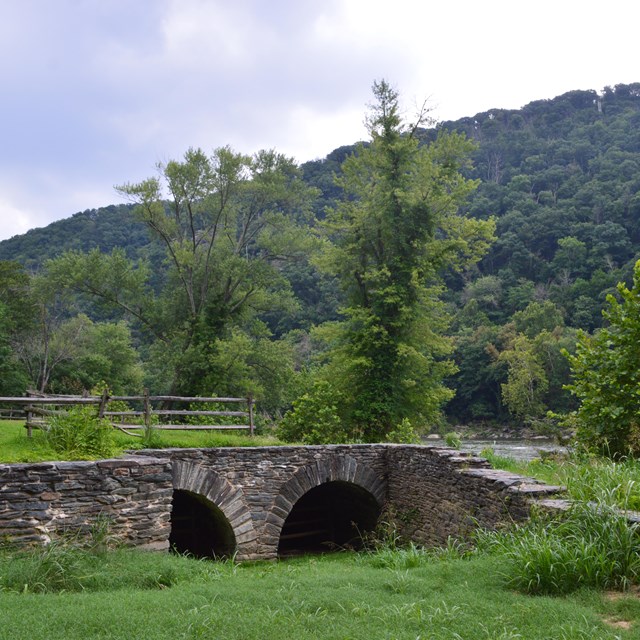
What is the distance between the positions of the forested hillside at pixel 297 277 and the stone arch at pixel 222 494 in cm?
621

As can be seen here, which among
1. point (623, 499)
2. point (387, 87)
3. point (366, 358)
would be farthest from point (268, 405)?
point (623, 499)

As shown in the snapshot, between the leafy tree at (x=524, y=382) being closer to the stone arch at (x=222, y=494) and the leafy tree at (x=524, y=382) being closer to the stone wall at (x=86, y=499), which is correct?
the stone arch at (x=222, y=494)

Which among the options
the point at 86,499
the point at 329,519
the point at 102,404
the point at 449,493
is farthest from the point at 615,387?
the point at 102,404

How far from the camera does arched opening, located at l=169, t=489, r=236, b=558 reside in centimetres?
1048

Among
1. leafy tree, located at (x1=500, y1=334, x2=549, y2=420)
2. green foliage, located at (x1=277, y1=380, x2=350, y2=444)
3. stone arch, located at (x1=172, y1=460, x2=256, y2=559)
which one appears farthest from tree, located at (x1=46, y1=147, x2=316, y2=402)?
leafy tree, located at (x1=500, y1=334, x2=549, y2=420)

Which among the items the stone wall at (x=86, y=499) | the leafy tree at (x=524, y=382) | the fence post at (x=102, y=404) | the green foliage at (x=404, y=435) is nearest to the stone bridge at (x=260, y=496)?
the stone wall at (x=86, y=499)

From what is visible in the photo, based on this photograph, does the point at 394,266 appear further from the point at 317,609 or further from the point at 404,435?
the point at 317,609

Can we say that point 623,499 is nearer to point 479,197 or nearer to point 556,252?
point 556,252

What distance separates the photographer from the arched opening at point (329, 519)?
1246cm

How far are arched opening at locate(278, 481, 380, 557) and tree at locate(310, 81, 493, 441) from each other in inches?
145

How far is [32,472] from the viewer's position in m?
7.05

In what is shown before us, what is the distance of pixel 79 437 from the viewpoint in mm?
8461

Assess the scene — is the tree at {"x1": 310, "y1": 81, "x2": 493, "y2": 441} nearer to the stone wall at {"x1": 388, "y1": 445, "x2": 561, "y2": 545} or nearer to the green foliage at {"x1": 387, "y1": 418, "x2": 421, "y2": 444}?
the green foliage at {"x1": 387, "y1": 418, "x2": 421, "y2": 444}

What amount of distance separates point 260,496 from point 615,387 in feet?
19.7
